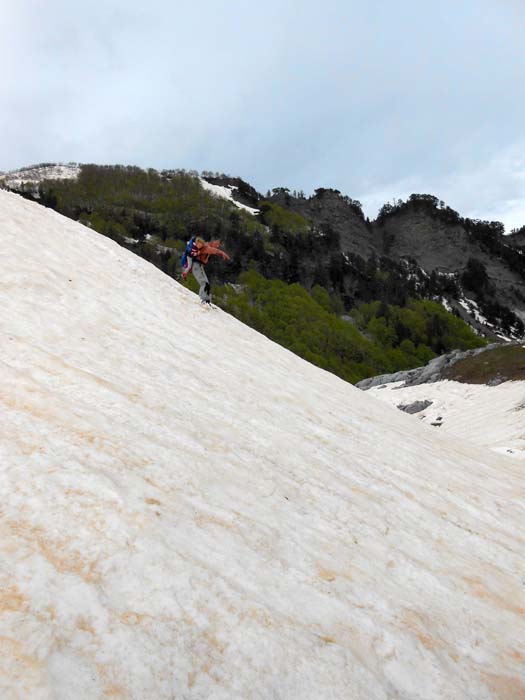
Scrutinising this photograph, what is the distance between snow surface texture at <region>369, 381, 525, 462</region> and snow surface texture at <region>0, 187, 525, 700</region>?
802 centimetres

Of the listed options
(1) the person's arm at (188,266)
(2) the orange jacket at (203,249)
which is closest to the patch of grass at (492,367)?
(2) the orange jacket at (203,249)

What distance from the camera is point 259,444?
6.27m

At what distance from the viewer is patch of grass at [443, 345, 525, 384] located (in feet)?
103

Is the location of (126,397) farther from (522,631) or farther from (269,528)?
(522,631)

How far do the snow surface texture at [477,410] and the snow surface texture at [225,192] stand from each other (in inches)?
4850

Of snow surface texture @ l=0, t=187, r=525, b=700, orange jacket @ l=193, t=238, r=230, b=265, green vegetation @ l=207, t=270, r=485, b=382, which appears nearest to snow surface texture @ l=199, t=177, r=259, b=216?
green vegetation @ l=207, t=270, r=485, b=382

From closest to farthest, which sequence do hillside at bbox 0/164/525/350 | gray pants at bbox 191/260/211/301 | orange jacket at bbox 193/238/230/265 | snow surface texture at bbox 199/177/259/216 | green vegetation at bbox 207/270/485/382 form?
gray pants at bbox 191/260/211/301, orange jacket at bbox 193/238/230/265, green vegetation at bbox 207/270/485/382, hillside at bbox 0/164/525/350, snow surface texture at bbox 199/177/259/216

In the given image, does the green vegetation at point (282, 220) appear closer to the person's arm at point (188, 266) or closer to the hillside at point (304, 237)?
the hillside at point (304, 237)

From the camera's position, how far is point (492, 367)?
113 feet

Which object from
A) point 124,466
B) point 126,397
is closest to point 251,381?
point 126,397

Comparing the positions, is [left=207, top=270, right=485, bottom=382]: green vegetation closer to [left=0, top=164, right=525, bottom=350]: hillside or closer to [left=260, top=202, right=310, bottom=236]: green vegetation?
[left=0, top=164, right=525, bottom=350]: hillside

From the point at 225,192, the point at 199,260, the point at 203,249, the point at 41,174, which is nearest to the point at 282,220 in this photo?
the point at 225,192

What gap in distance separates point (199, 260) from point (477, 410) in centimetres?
1753

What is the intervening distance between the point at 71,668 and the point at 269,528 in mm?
2160
